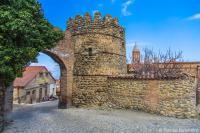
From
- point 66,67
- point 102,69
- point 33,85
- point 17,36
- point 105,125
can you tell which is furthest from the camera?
point 33,85

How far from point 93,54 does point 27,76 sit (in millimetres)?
18974

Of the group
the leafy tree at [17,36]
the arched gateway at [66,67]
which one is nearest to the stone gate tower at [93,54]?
the arched gateway at [66,67]

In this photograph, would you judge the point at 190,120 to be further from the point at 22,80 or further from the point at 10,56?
the point at 22,80

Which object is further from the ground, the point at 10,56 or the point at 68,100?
the point at 10,56

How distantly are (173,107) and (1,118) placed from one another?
757 cm

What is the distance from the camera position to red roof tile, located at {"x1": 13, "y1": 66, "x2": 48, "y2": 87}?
3006 cm

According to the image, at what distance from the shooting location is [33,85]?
32562 mm

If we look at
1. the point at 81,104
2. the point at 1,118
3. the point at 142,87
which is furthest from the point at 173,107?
the point at 1,118

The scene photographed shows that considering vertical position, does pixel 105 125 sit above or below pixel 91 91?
below

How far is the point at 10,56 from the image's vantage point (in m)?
8.21

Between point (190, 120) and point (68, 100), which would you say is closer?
point (190, 120)

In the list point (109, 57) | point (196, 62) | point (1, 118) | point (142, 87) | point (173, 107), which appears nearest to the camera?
point (1, 118)

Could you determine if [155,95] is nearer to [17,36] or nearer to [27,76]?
[17,36]

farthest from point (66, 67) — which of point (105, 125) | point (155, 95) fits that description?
point (105, 125)
